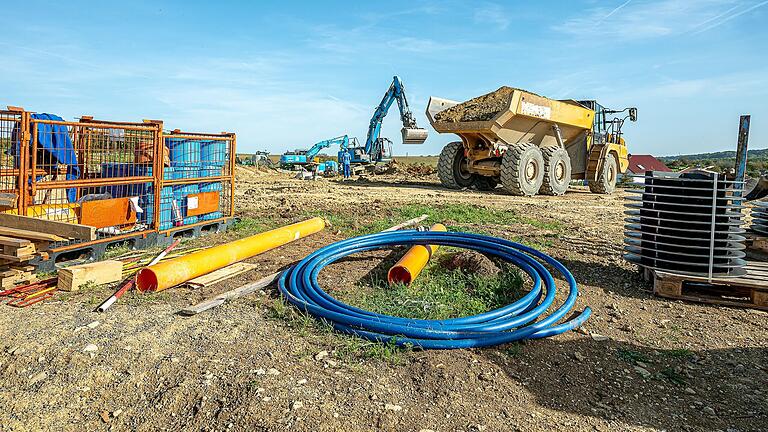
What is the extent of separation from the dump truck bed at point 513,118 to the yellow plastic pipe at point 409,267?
851cm

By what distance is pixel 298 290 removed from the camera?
493 centimetres

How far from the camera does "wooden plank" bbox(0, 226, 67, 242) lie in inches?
195

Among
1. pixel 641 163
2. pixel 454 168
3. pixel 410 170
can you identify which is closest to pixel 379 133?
pixel 410 170

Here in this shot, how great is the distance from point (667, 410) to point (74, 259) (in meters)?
5.99

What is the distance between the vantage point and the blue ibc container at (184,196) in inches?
303

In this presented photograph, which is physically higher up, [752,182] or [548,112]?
[548,112]

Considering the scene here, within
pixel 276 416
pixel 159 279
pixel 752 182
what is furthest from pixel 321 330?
pixel 752 182

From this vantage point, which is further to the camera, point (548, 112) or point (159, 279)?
point (548, 112)

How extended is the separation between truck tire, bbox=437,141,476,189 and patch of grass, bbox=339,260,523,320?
1094cm

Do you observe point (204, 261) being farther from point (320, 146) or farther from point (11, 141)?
point (320, 146)

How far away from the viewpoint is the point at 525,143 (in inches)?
602

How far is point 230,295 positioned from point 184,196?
331 centimetres

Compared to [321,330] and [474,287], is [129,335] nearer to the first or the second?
[321,330]

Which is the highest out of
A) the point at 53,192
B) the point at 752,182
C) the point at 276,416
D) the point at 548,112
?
the point at 548,112
